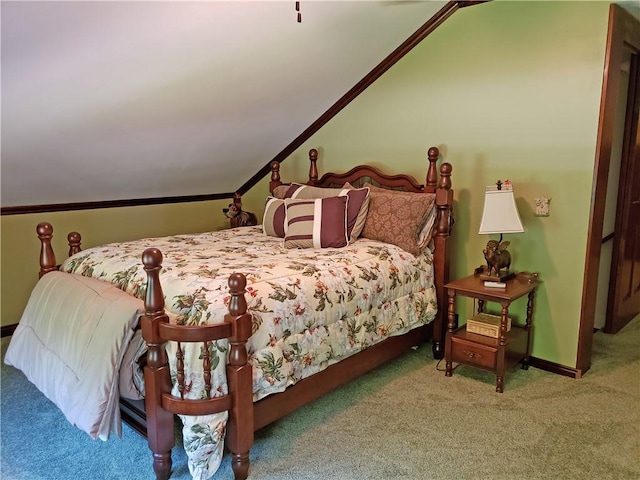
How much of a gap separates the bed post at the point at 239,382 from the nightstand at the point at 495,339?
1.42 m

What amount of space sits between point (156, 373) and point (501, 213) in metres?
2.03

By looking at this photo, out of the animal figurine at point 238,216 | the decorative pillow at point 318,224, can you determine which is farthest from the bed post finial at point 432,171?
the animal figurine at point 238,216

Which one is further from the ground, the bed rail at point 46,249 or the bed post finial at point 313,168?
the bed post finial at point 313,168

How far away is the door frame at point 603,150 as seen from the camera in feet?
8.93

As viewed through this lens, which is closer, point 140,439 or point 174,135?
point 140,439

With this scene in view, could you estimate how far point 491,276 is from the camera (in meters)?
2.95

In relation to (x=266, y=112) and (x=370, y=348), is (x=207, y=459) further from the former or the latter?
(x=266, y=112)

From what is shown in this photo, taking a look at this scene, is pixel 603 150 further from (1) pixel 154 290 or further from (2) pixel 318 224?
(1) pixel 154 290

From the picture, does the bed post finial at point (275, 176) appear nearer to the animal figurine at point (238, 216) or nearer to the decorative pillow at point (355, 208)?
the animal figurine at point (238, 216)

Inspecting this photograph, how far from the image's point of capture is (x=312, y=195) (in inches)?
139

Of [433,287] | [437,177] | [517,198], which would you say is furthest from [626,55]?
[433,287]

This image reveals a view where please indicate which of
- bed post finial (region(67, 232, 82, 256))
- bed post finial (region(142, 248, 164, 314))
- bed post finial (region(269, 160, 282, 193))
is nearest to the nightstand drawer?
bed post finial (region(142, 248, 164, 314))

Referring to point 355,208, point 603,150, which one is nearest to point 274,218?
point 355,208

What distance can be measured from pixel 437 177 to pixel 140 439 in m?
2.38
